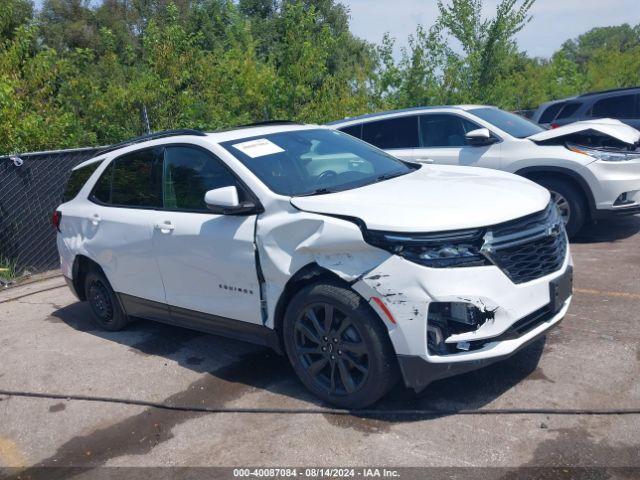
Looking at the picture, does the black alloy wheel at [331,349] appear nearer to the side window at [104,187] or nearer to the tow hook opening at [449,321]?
the tow hook opening at [449,321]

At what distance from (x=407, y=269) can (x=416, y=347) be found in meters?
0.44

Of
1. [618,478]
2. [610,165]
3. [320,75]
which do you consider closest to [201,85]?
[320,75]

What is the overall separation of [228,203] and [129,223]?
1.48 meters

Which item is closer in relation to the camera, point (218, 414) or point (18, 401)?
point (218, 414)

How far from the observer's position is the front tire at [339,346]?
3.97 metres

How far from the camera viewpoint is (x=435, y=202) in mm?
4145

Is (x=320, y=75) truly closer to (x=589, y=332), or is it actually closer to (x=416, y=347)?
(x=589, y=332)

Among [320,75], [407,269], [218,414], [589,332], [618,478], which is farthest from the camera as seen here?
[320,75]

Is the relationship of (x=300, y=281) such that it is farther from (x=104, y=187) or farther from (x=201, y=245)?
(x=104, y=187)

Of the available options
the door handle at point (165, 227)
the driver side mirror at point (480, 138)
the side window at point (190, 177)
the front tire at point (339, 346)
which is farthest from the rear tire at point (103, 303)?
the driver side mirror at point (480, 138)

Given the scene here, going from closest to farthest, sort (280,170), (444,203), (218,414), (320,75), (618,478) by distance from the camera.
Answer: (618,478)
(444,203)
(218,414)
(280,170)
(320,75)

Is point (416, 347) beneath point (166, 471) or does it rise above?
above

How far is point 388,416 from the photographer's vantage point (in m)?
4.12

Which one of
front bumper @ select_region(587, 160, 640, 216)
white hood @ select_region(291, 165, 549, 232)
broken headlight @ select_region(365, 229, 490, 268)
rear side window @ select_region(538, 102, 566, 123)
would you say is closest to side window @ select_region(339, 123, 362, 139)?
front bumper @ select_region(587, 160, 640, 216)
